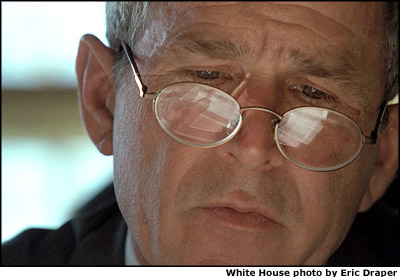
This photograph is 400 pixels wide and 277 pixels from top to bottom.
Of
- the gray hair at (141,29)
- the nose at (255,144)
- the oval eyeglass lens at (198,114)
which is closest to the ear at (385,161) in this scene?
the gray hair at (141,29)

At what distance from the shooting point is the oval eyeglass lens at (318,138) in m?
1.53

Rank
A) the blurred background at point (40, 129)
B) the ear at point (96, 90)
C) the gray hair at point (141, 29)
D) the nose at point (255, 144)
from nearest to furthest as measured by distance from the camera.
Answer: the nose at point (255, 144) → the gray hair at point (141, 29) → the ear at point (96, 90) → the blurred background at point (40, 129)

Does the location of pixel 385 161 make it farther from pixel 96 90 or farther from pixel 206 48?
pixel 96 90

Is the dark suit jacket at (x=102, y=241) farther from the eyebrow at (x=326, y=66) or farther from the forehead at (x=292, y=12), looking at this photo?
the forehead at (x=292, y=12)

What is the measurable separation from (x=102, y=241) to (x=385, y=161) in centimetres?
85

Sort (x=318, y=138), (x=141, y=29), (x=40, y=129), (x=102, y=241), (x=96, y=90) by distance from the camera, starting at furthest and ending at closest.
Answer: (x=40, y=129) → (x=102, y=241) → (x=96, y=90) → (x=141, y=29) → (x=318, y=138)

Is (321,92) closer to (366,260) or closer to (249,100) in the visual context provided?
(249,100)

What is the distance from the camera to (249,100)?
1528 millimetres

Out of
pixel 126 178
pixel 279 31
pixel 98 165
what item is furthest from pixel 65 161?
pixel 279 31

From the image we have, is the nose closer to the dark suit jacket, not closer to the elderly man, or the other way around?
the elderly man

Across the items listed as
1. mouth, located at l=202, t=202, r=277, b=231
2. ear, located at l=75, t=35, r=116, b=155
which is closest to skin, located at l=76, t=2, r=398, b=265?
mouth, located at l=202, t=202, r=277, b=231

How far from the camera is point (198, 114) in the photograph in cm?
151

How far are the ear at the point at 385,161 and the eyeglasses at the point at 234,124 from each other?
31 centimetres

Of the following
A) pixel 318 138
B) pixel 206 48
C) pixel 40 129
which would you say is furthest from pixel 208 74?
pixel 40 129
